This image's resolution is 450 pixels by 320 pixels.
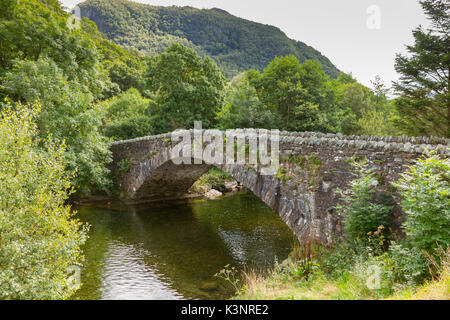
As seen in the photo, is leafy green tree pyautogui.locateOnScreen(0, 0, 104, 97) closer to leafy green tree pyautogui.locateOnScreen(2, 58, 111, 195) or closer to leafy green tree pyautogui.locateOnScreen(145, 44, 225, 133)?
leafy green tree pyautogui.locateOnScreen(2, 58, 111, 195)

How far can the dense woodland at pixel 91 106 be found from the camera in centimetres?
725

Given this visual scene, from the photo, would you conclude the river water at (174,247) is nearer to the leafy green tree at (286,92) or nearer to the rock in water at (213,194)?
the rock in water at (213,194)

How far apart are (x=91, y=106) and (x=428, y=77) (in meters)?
20.7

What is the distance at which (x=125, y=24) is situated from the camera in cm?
10244

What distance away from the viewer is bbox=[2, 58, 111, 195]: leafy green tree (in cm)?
1543

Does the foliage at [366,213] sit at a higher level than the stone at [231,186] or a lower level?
higher

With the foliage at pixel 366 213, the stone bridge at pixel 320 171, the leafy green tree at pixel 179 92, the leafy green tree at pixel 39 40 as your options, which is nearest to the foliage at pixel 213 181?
the leafy green tree at pixel 179 92

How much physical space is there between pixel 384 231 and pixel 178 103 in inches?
964

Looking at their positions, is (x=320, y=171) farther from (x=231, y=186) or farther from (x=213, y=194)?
(x=231, y=186)

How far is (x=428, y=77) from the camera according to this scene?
18.8 meters

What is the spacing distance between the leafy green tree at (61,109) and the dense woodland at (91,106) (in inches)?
2.3

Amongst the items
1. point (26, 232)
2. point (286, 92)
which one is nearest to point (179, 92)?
point (286, 92)

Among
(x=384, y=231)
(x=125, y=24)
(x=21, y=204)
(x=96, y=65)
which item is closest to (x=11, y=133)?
(x=21, y=204)

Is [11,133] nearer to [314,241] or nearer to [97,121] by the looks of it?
[314,241]
